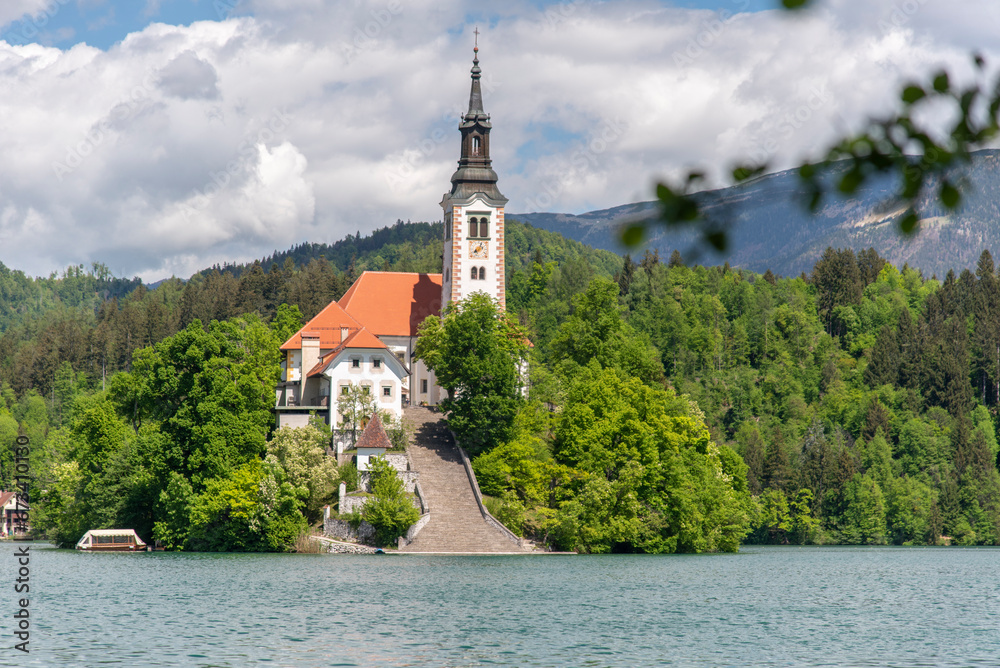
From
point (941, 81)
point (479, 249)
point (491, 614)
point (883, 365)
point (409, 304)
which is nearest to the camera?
point (941, 81)

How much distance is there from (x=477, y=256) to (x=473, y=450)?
1768 centimetres

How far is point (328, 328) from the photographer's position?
75688mm

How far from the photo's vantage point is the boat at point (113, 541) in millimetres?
64188

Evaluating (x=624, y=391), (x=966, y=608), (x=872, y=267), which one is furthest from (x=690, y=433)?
(x=872, y=267)

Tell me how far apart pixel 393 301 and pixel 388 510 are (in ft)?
90.2

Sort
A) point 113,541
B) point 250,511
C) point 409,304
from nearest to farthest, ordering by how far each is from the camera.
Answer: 1. point 250,511
2. point 113,541
3. point 409,304

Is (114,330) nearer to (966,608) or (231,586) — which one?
(231,586)

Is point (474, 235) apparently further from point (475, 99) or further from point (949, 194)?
point (949, 194)

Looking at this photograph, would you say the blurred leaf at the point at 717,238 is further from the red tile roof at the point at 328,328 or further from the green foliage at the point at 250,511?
the red tile roof at the point at 328,328

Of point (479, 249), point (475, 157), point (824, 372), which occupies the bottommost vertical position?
point (824, 372)

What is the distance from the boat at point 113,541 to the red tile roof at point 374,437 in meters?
14.0

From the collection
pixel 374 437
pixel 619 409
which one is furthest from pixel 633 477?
pixel 374 437

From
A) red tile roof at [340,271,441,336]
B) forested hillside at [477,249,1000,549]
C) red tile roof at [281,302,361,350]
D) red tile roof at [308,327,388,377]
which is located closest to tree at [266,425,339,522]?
red tile roof at [308,327,388,377]

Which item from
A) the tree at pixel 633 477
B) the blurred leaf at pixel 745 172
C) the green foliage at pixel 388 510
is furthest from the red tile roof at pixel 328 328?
the blurred leaf at pixel 745 172
